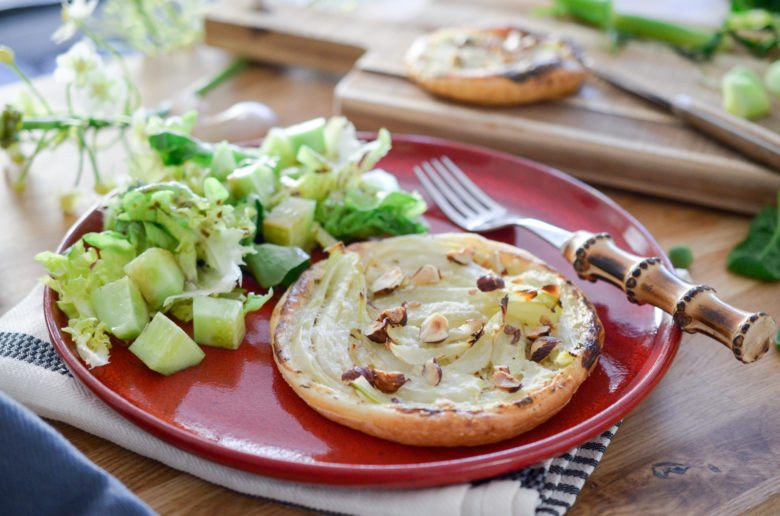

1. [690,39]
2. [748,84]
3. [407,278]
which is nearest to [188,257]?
[407,278]

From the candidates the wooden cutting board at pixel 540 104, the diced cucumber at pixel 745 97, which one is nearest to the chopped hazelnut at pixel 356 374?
the wooden cutting board at pixel 540 104

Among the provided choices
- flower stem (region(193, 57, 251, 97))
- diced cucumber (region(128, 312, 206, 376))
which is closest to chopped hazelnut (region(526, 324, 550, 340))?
diced cucumber (region(128, 312, 206, 376))

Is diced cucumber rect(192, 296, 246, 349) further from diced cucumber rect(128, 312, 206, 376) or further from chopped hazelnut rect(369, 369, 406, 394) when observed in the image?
chopped hazelnut rect(369, 369, 406, 394)

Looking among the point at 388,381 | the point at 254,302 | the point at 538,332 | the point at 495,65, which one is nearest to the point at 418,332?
the point at 388,381

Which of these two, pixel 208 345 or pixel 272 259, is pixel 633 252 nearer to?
pixel 272 259

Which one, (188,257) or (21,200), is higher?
(188,257)

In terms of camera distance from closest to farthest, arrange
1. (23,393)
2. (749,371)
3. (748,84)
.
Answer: (23,393) → (749,371) → (748,84)
